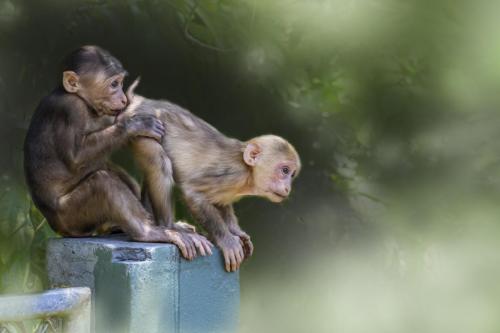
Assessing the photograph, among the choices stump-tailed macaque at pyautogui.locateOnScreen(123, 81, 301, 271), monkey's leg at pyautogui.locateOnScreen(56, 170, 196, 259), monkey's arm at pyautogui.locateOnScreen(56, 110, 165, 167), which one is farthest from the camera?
stump-tailed macaque at pyautogui.locateOnScreen(123, 81, 301, 271)

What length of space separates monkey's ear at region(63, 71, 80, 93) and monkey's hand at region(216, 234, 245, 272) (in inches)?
47.0

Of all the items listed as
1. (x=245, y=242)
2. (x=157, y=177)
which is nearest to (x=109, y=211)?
(x=157, y=177)

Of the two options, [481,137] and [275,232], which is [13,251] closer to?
[275,232]

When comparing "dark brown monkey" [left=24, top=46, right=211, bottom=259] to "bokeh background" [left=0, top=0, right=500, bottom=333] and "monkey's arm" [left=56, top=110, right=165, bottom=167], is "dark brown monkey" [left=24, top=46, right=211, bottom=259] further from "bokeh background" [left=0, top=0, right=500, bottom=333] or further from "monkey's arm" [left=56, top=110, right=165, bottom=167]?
"bokeh background" [left=0, top=0, right=500, bottom=333]

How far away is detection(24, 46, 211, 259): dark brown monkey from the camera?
16.9 ft

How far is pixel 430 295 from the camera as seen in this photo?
7457 millimetres

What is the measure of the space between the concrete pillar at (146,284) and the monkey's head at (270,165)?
0.56m

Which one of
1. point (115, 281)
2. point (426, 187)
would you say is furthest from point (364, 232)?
point (115, 281)

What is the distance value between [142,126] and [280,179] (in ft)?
2.90

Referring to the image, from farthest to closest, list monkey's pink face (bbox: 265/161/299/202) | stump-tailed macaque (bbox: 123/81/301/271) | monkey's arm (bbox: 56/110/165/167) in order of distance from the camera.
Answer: monkey's pink face (bbox: 265/161/299/202) → stump-tailed macaque (bbox: 123/81/301/271) → monkey's arm (bbox: 56/110/165/167)

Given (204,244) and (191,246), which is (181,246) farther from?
(204,244)

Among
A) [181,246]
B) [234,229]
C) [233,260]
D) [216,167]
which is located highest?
[216,167]

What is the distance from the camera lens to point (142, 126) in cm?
517

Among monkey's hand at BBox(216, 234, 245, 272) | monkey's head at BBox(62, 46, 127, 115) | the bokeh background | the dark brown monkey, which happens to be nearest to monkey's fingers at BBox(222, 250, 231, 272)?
monkey's hand at BBox(216, 234, 245, 272)
